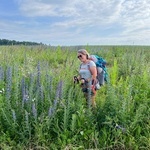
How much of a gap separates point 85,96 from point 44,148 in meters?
1.76

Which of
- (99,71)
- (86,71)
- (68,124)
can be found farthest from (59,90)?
(99,71)

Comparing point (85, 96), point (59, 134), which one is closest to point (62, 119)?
point (59, 134)

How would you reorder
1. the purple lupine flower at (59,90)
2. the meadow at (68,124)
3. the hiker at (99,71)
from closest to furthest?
the meadow at (68,124)
the purple lupine flower at (59,90)
the hiker at (99,71)

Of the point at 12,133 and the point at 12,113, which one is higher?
the point at 12,113

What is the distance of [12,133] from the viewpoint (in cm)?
409

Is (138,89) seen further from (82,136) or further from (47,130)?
(47,130)

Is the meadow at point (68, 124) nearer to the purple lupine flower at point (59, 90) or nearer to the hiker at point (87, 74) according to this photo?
the purple lupine flower at point (59, 90)

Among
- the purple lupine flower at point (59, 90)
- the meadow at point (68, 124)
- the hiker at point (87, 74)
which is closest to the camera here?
the meadow at point (68, 124)

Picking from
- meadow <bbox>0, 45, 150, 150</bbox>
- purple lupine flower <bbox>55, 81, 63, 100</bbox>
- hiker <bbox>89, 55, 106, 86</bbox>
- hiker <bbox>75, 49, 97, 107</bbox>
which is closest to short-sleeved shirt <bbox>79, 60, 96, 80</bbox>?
hiker <bbox>75, 49, 97, 107</bbox>

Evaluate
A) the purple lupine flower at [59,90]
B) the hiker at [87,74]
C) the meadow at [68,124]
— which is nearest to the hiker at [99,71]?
the hiker at [87,74]

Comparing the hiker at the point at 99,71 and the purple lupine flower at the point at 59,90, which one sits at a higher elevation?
the hiker at the point at 99,71

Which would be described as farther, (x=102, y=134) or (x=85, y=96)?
(x=85, y=96)

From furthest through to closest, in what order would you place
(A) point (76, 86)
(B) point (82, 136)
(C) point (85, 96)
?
1. (C) point (85, 96)
2. (A) point (76, 86)
3. (B) point (82, 136)

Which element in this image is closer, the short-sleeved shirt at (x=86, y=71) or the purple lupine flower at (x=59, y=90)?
the purple lupine flower at (x=59, y=90)
